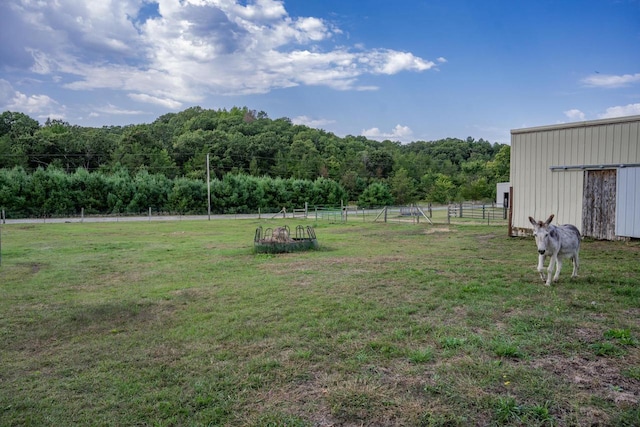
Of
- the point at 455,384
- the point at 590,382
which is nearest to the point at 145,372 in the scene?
the point at 455,384

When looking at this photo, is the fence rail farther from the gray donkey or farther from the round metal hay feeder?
the gray donkey

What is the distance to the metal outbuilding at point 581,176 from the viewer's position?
13250mm

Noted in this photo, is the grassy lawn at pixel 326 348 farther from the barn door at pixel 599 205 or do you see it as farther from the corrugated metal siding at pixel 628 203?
the barn door at pixel 599 205

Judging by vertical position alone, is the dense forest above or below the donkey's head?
above

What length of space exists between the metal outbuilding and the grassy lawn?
524 cm

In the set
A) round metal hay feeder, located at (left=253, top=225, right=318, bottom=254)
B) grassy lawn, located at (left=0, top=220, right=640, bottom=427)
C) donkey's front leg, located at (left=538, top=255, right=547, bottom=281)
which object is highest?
donkey's front leg, located at (left=538, top=255, right=547, bottom=281)

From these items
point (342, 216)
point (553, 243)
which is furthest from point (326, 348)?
point (342, 216)

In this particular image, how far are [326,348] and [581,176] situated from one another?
44.0 feet

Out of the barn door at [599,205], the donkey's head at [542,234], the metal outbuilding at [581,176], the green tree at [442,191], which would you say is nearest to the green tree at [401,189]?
the green tree at [442,191]

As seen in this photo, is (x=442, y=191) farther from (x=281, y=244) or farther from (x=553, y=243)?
(x=553, y=243)

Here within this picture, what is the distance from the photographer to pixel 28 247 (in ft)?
51.8

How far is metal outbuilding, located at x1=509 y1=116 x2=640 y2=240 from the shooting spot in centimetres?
1325

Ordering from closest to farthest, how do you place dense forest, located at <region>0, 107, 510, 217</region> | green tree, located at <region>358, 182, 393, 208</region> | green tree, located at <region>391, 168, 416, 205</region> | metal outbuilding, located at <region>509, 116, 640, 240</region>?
metal outbuilding, located at <region>509, 116, 640, 240</region> → dense forest, located at <region>0, 107, 510, 217</region> → green tree, located at <region>358, 182, 393, 208</region> → green tree, located at <region>391, 168, 416, 205</region>

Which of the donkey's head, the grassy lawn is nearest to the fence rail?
the donkey's head
